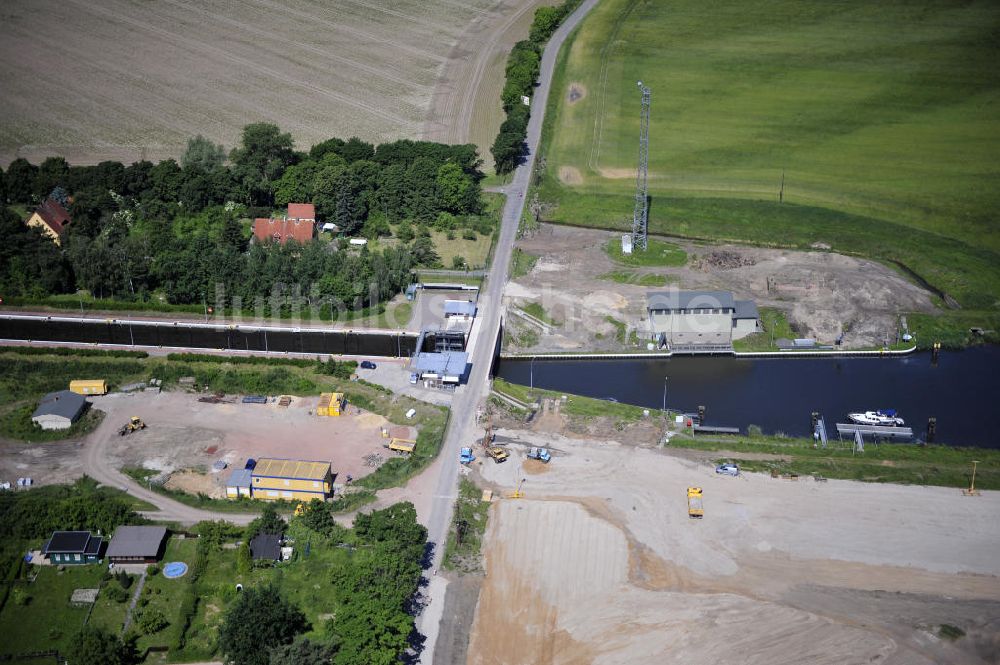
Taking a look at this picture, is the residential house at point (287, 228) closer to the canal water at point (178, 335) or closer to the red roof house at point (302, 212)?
the red roof house at point (302, 212)

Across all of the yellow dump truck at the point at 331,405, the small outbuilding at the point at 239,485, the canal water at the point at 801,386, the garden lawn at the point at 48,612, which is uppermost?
the canal water at the point at 801,386

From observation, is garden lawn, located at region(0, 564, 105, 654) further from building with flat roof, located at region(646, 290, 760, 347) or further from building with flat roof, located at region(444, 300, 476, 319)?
building with flat roof, located at region(646, 290, 760, 347)

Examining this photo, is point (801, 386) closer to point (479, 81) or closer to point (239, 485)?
point (239, 485)

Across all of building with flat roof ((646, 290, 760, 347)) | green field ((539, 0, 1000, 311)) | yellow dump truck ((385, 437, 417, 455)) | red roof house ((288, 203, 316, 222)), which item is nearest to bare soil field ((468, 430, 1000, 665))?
yellow dump truck ((385, 437, 417, 455))

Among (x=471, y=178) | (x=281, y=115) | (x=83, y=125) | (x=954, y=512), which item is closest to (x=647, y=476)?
(x=954, y=512)

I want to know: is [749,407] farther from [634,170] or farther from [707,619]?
[634,170]

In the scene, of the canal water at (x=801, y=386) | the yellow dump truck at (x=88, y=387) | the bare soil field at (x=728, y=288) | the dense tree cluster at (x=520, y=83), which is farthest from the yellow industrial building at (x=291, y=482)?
the dense tree cluster at (x=520, y=83)

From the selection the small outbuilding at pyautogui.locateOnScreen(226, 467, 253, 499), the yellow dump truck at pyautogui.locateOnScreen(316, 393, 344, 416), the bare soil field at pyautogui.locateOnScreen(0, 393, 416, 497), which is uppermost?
the yellow dump truck at pyautogui.locateOnScreen(316, 393, 344, 416)
